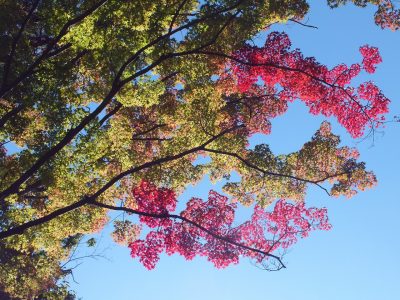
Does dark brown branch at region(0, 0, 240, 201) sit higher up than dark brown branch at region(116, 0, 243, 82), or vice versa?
dark brown branch at region(116, 0, 243, 82)

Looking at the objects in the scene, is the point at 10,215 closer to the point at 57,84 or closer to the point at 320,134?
the point at 57,84

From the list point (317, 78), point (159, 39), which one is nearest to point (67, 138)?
point (159, 39)

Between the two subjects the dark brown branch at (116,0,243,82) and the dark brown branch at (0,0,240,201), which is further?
the dark brown branch at (116,0,243,82)

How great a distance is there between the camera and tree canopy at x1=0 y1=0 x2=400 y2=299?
1070 cm

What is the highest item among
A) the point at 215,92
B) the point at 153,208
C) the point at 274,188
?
the point at 215,92

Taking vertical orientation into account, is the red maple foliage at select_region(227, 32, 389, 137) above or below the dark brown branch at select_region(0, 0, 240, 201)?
above

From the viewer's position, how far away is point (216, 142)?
42.7 ft

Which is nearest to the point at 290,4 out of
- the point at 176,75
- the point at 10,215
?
the point at 176,75

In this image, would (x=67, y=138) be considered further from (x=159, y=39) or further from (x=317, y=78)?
(x=317, y=78)

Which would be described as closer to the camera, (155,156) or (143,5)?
(143,5)

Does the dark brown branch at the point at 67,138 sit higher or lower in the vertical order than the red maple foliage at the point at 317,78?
lower

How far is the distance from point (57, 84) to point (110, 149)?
3324 mm

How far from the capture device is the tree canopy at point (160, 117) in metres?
10.7

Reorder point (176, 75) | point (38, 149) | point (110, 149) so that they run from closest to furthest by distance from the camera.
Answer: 1. point (38, 149)
2. point (110, 149)
3. point (176, 75)
